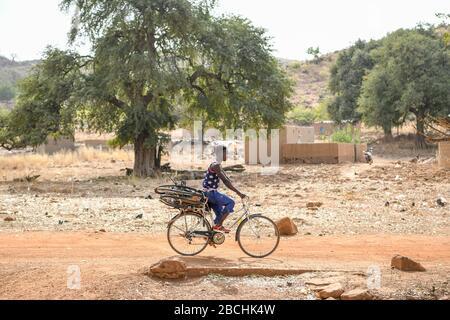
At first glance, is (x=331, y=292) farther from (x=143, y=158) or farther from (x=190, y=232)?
(x=143, y=158)

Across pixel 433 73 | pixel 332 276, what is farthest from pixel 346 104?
pixel 332 276

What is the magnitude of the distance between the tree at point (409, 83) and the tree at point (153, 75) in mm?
17455

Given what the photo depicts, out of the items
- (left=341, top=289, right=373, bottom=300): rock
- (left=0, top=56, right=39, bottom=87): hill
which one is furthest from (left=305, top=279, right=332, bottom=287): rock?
(left=0, top=56, right=39, bottom=87): hill

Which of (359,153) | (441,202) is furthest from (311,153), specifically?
(441,202)

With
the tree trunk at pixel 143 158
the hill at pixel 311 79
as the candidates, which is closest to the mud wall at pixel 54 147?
the tree trunk at pixel 143 158

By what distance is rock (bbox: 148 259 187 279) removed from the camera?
25.0ft

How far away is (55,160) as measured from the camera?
34.9 meters

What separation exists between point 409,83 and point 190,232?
36669mm

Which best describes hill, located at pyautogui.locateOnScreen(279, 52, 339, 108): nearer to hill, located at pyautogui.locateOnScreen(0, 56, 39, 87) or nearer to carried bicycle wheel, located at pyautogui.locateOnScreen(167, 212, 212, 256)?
hill, located at pyautogui.locateOnScreen(0, 56, 39, 87)

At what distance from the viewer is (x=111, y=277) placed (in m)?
7.48

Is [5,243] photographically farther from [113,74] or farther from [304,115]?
[304,115]

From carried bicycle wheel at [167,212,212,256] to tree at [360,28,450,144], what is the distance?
34.8m

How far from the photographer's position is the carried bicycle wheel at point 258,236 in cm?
872

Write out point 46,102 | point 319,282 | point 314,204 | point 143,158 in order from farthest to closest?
point 143,158 < point 46,102 < point 314,204 < point 319,282
